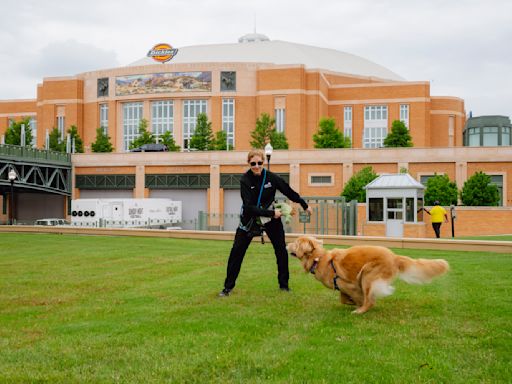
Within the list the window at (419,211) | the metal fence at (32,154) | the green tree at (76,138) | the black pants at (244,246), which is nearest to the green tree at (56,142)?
the green tree at (76,138)

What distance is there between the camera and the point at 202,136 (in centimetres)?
6322

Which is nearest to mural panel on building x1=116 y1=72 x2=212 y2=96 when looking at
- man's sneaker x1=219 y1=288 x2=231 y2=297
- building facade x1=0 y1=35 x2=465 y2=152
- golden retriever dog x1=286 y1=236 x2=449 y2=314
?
building facade x1=0 y1=35 x2=465 y2=152

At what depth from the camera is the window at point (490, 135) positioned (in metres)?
73.2

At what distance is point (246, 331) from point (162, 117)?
66.6 m

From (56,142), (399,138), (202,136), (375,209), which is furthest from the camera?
(56,142)

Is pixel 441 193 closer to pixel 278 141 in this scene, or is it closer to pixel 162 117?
pixel 278 141

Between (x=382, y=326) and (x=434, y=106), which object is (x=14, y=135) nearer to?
(x=434, y=106)

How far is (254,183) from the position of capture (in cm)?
816

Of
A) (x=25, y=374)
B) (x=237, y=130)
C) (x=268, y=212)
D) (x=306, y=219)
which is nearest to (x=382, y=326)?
(x=268, y=212)

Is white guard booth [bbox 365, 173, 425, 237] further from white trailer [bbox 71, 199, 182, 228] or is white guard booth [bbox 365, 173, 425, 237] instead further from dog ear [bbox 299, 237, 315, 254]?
dog ear [bbox 299, 237, 315, 254]

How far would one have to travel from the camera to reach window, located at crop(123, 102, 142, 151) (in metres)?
71.4

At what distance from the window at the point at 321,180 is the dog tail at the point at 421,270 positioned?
140 feet

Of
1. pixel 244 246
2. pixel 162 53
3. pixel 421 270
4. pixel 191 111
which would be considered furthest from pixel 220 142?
pixel 421 270

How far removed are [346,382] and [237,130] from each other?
65.5 m
